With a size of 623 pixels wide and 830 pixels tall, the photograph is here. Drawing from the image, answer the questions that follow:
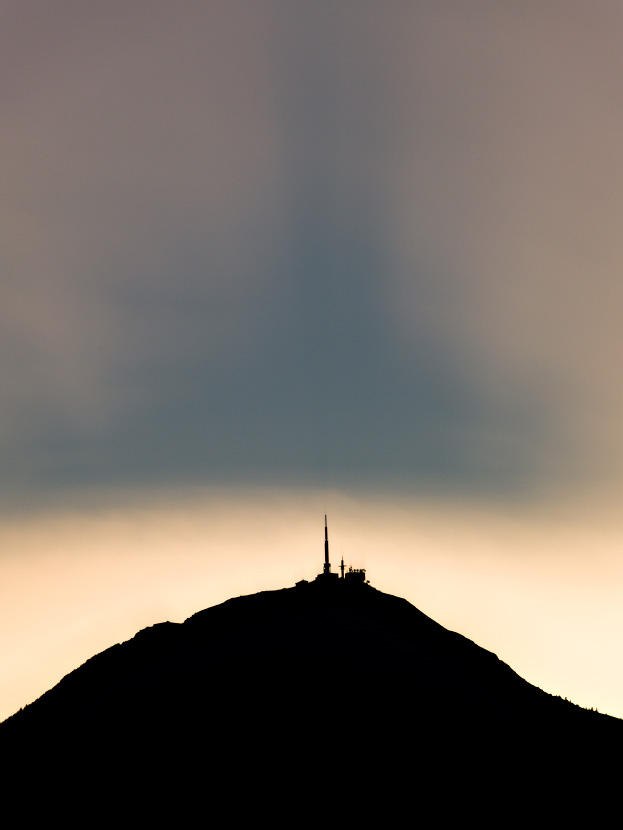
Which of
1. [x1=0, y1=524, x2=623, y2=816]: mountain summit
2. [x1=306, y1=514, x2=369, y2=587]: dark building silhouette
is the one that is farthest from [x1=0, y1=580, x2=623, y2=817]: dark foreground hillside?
[x1=306, y1=514, x2=369, y2=587]: dark building silhouette

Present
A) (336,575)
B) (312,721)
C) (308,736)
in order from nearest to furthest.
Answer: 1. (308,736)
2. (312,721)
3. (336,575)

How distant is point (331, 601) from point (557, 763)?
60746 mm

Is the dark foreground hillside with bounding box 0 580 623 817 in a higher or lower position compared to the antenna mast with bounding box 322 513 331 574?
lower

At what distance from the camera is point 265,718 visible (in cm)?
6072

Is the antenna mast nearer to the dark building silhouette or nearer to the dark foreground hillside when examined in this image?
the dark building silhouette

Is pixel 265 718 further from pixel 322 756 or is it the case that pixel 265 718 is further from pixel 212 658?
pixel 212 658

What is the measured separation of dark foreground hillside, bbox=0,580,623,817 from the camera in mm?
53188

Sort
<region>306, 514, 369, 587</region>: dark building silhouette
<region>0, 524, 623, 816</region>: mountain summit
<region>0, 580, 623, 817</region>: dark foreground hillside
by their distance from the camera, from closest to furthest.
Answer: <region>0, 580, 623, 817</region>: dark foreground hillside → <region>0, 524, 623, 816</region>: mountain summit → <region>306, 514, 369, 587</region>: dark building silhouette

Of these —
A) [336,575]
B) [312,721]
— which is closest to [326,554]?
[336,575]

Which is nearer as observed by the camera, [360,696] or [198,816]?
[198,816]

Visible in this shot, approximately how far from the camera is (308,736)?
57.8 m

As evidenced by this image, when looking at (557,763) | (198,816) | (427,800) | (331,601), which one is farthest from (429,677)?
(331,601)

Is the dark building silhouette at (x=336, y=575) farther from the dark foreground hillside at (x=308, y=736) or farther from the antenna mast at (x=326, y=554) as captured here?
the dark foreground hillside at (x=308, y=736)

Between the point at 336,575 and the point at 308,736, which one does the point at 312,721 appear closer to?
the point at 308,736
